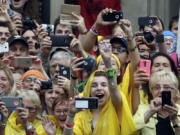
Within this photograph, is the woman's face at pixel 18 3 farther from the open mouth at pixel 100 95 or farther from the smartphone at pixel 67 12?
the open mouth at pixel 100 95

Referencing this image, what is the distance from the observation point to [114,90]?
14.3 metres

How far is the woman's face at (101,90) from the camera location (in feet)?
47.6

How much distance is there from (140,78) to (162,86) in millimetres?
435

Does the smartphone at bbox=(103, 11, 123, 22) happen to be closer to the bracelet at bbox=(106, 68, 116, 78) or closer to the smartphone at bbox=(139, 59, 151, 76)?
the smartphone at bbox=(139, 59, 151, 76)

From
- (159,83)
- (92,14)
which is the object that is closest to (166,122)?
(159,83)

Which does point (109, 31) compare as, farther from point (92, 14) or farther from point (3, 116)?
point (3, 116)

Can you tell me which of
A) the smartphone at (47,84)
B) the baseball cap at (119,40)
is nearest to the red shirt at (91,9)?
the baseball cap at (119,40)

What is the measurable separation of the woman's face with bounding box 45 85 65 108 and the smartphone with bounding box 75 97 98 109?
49.0 inches

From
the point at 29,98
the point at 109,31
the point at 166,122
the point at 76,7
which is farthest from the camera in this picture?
the point at 109,31

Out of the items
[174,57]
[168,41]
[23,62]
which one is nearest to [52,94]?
[23,62]

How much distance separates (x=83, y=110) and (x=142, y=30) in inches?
94.2

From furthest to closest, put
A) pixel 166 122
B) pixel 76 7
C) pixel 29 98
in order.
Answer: pixel 76 7
pixel 29 98
pixel 166 122

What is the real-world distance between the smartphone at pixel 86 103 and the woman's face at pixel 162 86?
756 mm

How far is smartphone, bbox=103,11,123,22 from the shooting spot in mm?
15555
